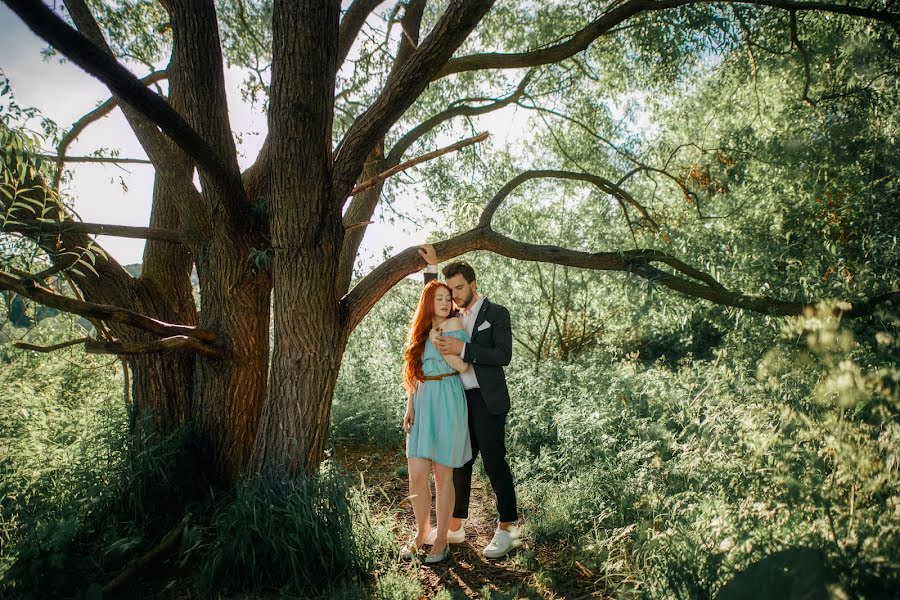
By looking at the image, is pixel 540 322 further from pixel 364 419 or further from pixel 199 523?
pixel 199 523

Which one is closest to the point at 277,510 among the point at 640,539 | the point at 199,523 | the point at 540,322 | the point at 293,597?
the point at 293,597

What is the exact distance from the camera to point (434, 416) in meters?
3.96

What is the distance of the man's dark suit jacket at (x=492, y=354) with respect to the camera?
3.97 meters

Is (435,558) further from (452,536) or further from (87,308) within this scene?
(87,308)

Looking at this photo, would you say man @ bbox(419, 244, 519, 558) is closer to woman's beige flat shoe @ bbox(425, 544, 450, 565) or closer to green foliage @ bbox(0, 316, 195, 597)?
woman's beige flat shoe @ bbox(425, 544, 450, 565)

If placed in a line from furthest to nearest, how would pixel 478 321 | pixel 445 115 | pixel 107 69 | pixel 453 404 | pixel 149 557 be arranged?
1. pixel 445 115
2. pixel 478 321
3. pixel 453 404
4. pixel 149 557
5. pixel 107 69

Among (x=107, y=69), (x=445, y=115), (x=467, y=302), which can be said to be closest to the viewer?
(x=107, y=69)


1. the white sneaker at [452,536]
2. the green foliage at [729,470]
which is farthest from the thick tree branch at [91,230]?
the green foliage at [729,470]

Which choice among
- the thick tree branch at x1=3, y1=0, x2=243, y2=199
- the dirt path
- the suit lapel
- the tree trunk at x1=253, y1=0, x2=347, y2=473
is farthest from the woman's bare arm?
the thick tree branch at x1=3, y1=0, x2=243, y2=199

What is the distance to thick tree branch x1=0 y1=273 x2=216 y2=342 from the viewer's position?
117 inches

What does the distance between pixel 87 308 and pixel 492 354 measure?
2712 millimetres

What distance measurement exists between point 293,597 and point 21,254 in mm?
3074

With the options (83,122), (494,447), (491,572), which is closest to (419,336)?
(494,447)

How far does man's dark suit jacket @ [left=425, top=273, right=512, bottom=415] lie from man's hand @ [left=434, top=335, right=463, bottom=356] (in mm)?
62
